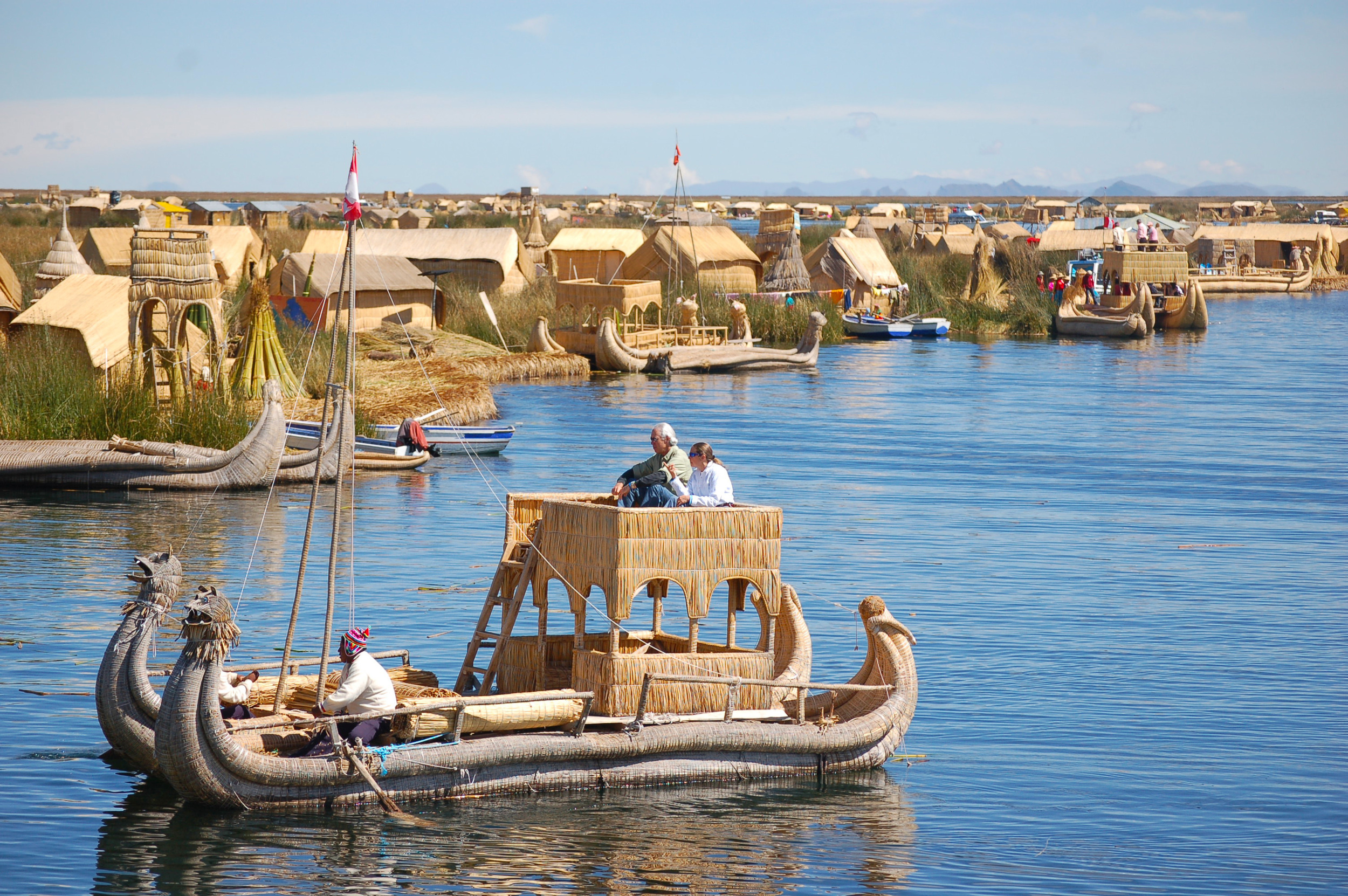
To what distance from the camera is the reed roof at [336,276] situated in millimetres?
43375

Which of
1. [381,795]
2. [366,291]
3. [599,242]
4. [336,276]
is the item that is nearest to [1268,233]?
[599,242]

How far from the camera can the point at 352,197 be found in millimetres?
11039

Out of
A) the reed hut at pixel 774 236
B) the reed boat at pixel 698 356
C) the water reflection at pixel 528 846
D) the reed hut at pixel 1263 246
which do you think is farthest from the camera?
the reed hut at pixel 1263 246

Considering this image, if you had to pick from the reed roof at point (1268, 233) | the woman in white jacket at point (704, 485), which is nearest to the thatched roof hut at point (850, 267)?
the reed roof at point (1268, 233)

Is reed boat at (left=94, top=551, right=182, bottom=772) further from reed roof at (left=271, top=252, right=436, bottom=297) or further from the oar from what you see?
reed roof at (left=271, top=252, right=436, bottom=297)

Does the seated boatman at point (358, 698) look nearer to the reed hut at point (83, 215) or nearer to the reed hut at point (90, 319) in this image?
the reed hut at point (90, 319)

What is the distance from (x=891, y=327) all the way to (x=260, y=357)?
1335 inches

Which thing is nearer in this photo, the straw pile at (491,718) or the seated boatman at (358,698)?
the seated boatman at (358,698)

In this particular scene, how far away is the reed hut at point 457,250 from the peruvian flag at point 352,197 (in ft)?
134

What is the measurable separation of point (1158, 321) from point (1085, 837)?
192 feet

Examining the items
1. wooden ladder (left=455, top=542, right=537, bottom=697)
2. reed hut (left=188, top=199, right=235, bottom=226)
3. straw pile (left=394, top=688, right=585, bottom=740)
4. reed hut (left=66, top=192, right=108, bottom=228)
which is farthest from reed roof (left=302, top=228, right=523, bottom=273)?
straw pile (left=394, top=688, right=585, bottom=740)

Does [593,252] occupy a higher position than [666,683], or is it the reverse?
[593,252]

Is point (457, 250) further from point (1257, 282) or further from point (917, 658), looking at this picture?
point (1257, 282)

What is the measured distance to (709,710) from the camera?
40.3 feet
